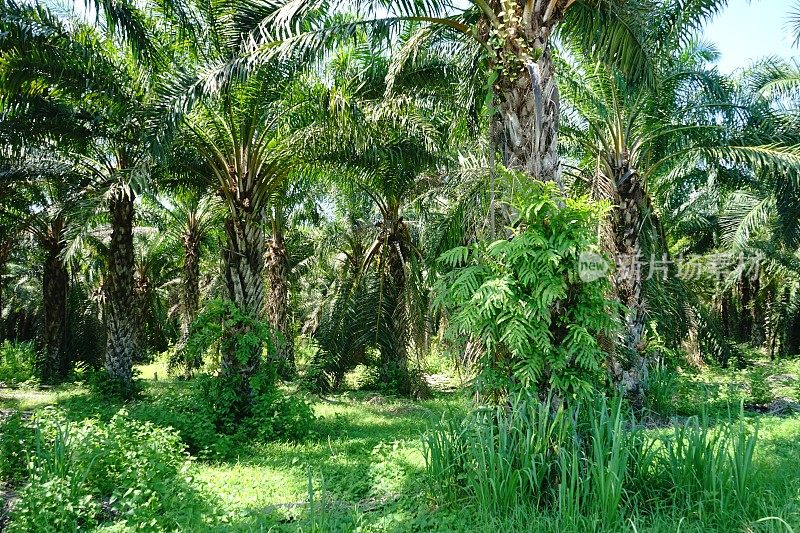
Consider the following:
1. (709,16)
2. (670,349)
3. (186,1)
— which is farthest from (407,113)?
(670,349)

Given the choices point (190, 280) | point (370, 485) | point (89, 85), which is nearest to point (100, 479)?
point (370, 485)

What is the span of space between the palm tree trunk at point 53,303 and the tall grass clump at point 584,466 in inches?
523

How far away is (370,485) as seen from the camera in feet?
17.4

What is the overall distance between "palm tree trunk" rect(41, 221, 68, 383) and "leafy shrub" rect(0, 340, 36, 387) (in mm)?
358

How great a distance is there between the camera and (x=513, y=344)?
447cm

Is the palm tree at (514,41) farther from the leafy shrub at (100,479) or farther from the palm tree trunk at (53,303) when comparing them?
the palm tree trunk at (53,303)

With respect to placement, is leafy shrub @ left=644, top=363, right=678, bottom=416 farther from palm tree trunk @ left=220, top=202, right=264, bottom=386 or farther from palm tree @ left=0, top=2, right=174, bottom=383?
palm tree @ left=0, top=2, right=174, bottom=383

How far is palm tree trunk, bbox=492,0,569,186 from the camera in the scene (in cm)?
517

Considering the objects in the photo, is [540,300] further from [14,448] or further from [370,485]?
[14,448]

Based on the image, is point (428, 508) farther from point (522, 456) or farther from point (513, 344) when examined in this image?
point (513, 344)

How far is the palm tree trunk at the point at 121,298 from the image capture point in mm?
11633

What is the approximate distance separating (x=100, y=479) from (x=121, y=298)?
7.38m

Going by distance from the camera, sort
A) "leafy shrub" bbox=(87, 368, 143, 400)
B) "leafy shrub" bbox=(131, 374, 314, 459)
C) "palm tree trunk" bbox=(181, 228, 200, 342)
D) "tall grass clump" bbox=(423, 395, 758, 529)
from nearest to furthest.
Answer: "tall grass clump" bbox=(423, 395, 758, 529), "leafy shrub" bbox=(131, 374, 314, 459), "leafy shrub" bbox=(87, 368, 143, 400), "palm tree trunk" bbox=(181, 228, 200, 342)

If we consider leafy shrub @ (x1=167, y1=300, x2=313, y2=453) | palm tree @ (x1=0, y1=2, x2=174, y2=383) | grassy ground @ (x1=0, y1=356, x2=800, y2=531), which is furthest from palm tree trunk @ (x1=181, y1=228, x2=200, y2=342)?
leafy shrub @ (x1=167, y1=300, x2=313, y2=453)
